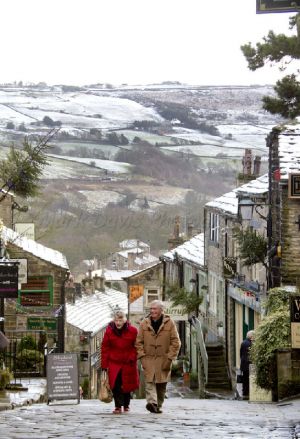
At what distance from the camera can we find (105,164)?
163125 millimetres

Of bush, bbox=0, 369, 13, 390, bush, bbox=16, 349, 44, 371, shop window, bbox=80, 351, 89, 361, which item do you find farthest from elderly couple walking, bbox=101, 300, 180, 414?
shop window, bbox=80, 351, 89, 361

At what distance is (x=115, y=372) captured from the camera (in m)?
16.1

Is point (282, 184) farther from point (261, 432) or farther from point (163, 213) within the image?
point (163, 213)

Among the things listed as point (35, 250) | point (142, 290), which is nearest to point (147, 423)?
point (35, 250)

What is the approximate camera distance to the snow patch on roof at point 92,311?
6096 cm

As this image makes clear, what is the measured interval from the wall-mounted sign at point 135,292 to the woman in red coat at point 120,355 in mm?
40093

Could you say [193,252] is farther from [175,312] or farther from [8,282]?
[8,282]

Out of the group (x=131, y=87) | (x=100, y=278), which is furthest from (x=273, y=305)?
(x=131, y=87)

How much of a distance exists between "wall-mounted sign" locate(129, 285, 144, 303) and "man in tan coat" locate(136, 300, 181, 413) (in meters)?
40.2

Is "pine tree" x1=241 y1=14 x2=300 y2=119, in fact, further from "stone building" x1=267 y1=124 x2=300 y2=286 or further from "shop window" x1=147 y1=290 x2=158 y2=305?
"shop window" x1=147 y1=290 x2=158 y2=305

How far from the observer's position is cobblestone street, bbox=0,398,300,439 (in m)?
13.1

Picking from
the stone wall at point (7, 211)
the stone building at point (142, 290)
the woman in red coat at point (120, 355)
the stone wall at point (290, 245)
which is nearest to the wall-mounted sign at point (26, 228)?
the stone wall at point (7, 211)

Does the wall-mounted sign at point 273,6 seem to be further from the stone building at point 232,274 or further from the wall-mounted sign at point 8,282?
the stone building at point 232,274

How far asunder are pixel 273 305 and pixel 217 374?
569 inches
